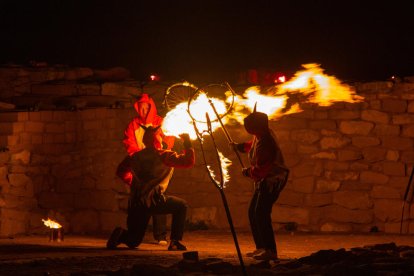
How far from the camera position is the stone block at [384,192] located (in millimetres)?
10562

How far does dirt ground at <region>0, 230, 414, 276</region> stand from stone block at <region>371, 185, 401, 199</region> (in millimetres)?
586

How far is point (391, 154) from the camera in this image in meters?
10.6

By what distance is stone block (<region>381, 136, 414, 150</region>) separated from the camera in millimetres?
10609

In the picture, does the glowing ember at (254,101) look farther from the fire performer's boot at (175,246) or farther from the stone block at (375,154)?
the fire performer's boot at (175,246)

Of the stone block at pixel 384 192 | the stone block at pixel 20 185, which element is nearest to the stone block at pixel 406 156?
the stone block at pixel 384 192

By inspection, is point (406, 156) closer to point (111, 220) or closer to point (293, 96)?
point (293, 96)

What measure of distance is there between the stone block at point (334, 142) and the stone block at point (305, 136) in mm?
137

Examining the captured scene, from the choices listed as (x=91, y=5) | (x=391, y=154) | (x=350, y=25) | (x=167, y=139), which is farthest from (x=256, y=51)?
(x=167, y=139)

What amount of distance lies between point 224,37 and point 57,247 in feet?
27.8

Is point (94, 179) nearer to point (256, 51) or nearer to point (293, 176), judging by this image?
point (293, 176)

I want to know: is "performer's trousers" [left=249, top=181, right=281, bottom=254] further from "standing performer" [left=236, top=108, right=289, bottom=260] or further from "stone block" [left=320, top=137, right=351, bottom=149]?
"stone block" [left=320, top=137, right=351, bottom=149]


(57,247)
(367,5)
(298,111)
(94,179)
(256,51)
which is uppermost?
(367,5)

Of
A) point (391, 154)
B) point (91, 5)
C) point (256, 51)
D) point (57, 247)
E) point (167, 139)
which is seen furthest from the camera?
point (91, 5)

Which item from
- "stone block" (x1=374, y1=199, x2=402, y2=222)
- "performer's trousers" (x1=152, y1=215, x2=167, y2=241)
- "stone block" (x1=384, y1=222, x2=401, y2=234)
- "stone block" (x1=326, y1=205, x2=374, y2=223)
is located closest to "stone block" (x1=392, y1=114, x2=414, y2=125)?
"stone block" (x1=374, y1=199, x2=402, y2=222)
